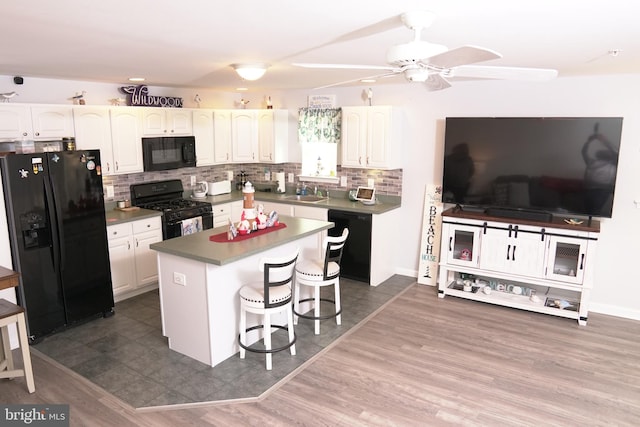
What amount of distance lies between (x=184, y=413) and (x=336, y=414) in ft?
3.48

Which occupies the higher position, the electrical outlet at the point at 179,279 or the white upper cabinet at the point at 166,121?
the white upper cabinet at the point at 166,121

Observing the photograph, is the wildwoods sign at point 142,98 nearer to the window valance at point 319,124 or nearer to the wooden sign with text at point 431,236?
the window valance at point 319,124

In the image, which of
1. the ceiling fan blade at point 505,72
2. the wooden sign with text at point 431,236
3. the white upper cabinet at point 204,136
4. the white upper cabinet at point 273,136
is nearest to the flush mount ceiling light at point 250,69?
the ceiling fan blade at point 505,72

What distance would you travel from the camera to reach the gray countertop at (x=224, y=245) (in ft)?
11.5

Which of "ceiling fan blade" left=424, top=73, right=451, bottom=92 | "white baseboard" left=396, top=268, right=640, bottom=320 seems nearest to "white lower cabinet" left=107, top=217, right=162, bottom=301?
"ceiling fan blade" left=424, top=73, right=451, bottom=92

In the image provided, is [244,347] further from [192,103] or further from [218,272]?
[192,103]

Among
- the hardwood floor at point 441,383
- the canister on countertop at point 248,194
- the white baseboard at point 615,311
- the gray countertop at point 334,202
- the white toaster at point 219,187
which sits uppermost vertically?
the canister on countertop at point 248,194

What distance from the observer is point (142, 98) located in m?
5.64

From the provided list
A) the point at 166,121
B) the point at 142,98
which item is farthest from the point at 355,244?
the point at 142,98

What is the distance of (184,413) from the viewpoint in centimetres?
312

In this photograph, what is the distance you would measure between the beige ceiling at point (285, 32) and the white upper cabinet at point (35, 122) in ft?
1.54

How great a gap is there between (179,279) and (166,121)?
271 centimetres

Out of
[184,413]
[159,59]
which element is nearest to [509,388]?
[184,413]

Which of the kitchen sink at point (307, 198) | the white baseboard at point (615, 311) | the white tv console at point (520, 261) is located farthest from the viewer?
the kitchen sink at point (307, 198)
